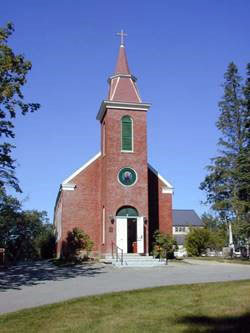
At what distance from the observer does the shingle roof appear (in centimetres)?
9956

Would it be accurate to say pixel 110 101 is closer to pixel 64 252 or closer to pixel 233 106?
pixel 64 252

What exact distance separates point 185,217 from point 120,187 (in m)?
71.3

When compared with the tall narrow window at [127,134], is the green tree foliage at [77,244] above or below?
below

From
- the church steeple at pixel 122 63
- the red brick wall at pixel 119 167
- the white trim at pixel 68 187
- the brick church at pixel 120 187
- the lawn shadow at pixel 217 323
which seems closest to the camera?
the lawn shadow at pixel 217 323

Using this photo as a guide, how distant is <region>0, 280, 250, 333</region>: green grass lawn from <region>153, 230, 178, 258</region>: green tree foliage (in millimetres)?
18550

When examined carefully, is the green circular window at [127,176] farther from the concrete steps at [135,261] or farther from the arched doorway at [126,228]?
the concrete steps at [135,261]

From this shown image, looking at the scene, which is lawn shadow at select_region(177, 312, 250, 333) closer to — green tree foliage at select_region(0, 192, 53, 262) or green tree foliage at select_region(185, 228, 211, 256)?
green tree foliage at select_region(185, 228, 211, 256)

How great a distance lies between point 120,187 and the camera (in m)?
32.1

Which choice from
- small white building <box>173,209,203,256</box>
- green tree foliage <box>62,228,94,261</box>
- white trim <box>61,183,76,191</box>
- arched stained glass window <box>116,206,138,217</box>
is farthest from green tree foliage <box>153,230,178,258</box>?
small white building <box>173,209,203,256</box>

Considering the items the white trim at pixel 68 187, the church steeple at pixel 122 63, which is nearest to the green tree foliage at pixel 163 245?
the white trim at pixel 68 187

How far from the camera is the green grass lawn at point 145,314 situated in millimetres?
8891

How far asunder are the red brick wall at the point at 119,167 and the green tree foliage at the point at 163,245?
186 cm

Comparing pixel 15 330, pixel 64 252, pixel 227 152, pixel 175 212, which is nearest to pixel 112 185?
pixel 64 252

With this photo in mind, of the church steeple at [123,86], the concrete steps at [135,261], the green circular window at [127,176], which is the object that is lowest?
the concrete steps at [135,261]
